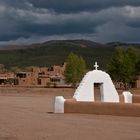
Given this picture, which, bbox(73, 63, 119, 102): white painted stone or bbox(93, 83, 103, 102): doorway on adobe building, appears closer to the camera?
bbox(73, 63, 119, 102): white painted stone

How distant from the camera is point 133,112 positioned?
2434 centimetres

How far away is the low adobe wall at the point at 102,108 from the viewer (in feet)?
79.8

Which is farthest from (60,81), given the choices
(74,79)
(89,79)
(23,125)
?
(23,125)

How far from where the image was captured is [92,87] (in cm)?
2897

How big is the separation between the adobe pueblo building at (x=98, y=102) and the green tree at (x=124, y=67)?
160 ft

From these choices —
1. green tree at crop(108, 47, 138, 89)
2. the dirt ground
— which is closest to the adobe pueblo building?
the dirt ground

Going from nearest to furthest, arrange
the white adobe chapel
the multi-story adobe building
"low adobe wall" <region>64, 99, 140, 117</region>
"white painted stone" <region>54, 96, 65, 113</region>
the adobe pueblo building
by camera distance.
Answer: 1. "low adobe wall" <region>64, 99, 140, 117</region>
2. the adobe pueblo building
3. "white painted stone" <region>54, 96, 65, 113</region>
4. the white adobe chapel
5. the multi-story adobe building

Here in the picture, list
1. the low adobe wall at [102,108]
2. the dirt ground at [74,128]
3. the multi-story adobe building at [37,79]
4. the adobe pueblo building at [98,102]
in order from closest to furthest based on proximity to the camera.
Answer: the dirt ground at [74,128] < the low adobe wall at [102,108] < the adobe pueblo building at [98,102] < the multi-story adobe building at [37,79]

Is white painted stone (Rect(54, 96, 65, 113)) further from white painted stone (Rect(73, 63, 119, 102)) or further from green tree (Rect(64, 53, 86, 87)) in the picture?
green tree (Rect(64, 53, 86, 87))

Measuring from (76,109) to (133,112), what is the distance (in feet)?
11.8

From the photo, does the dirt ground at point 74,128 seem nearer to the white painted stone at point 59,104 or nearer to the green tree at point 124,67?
the white painted stone at point 59,104

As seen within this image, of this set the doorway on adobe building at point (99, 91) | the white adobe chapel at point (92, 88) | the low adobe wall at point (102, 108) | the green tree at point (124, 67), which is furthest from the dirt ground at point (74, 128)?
the green tree at point (124, 67)

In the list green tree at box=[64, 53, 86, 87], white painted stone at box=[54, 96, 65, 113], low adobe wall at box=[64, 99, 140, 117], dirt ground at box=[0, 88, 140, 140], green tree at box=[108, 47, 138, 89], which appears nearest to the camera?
dirt ground at box=[0, 88, 140, 140]

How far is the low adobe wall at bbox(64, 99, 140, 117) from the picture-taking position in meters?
24.3
